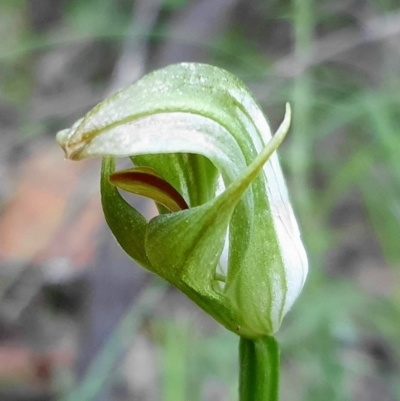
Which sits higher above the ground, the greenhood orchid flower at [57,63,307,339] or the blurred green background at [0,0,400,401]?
the blurred green background at [0,0,400,401]

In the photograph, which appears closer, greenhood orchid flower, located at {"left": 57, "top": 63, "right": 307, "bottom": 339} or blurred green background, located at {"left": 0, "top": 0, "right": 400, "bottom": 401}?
greenhood orchid flower, located at {"left": 57, "top": 63, "right": 307, "bottom": 339}

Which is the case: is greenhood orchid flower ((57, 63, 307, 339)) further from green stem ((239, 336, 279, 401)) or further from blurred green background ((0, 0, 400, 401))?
blurred green background ((0, 0, 400, 401))

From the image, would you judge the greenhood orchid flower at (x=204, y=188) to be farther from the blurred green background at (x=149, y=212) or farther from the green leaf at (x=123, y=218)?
the blurred green background at (x=149, y=212)

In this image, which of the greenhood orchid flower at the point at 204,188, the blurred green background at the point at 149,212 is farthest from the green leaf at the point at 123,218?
the blurred green background at the point at 149,212

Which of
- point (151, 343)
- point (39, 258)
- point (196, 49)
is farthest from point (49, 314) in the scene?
point (196, 49)

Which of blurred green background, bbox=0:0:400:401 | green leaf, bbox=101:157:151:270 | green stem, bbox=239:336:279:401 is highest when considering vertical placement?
blurred green background, bbox=0:0:400:401

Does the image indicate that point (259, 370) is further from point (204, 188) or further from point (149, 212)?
point (149, 212)

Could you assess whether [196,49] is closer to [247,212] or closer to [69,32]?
[69,32]

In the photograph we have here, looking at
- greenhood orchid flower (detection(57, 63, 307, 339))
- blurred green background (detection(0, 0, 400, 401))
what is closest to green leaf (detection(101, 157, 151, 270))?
greenhood orchid flower (detection(57, 63, 307, 339))
